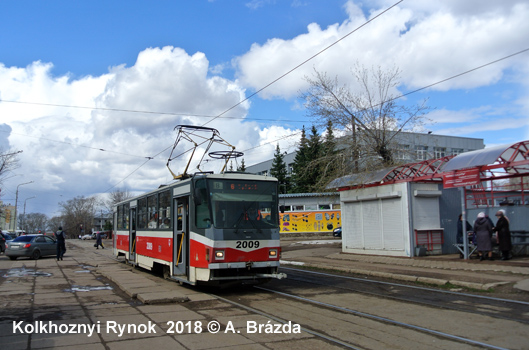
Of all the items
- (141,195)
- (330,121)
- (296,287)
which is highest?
(330,121)

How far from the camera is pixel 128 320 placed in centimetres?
781

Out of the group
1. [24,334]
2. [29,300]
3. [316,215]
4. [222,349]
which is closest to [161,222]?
[29,300]

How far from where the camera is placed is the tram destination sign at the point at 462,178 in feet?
49.5

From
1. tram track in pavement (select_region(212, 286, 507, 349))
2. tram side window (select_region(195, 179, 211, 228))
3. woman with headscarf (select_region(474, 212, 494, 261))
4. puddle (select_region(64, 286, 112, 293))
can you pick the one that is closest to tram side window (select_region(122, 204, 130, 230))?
puddle (select_region(64, 286, 112, 293))

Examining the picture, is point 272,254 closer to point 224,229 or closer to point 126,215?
point 224,229

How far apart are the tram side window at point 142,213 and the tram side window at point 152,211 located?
525 mm

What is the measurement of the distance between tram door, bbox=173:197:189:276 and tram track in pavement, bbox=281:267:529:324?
3738mm

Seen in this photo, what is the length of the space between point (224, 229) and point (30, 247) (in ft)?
59.6

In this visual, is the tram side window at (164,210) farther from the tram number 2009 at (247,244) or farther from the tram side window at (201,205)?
the tram number 2009 at (247,244)

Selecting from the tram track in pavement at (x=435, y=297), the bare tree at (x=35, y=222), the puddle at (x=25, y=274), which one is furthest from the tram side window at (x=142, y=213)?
the bare tree at (x=35, y=222)

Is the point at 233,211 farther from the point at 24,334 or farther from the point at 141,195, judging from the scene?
the point at 141,195

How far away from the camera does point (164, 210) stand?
13.3m

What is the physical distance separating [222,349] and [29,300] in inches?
254

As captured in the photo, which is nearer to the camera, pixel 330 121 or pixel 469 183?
pixel 469 183
